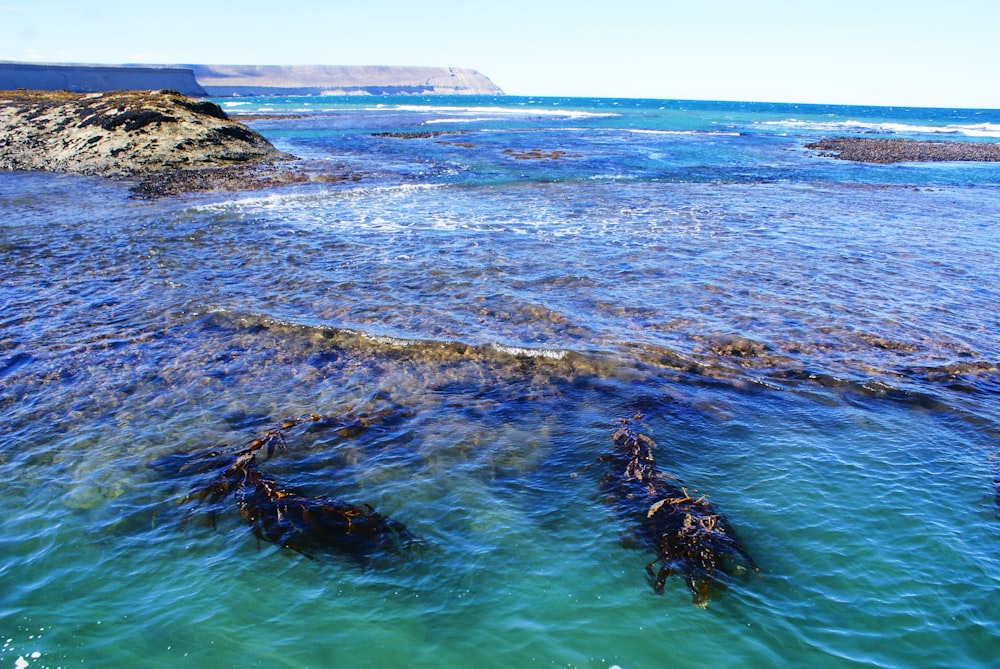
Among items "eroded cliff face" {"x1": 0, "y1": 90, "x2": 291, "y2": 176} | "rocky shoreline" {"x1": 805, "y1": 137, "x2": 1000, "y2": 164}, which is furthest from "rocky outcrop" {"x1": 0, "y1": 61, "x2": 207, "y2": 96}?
"rocky shoreline" {"x1": 805, "y1": 137, "x2": 1000, "y2": 164}

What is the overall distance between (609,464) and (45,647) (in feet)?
18.5

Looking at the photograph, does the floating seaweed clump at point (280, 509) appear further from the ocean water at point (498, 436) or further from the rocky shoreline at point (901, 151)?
the rocky shoreline at point (901, 151)

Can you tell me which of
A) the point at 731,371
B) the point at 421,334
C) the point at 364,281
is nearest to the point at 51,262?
the point at 364,281

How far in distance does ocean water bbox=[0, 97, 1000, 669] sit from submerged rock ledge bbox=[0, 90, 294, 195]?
46.5 ft

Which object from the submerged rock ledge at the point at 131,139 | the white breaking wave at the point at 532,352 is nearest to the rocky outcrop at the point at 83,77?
the submerged rock ledge at the point at 131,139

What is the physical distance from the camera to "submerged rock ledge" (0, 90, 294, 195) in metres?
31.0

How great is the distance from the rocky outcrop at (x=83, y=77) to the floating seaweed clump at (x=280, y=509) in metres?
77.4

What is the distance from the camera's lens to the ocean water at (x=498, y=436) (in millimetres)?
4953

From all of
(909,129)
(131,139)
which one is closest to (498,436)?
(131,139)

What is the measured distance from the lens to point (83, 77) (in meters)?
77.1

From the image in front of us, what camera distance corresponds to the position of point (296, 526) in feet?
20.0

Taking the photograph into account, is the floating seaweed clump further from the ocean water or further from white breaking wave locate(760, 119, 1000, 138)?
white breaking wave locate(760, 119, 1000, 138)

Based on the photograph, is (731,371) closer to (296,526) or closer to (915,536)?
(915,536)

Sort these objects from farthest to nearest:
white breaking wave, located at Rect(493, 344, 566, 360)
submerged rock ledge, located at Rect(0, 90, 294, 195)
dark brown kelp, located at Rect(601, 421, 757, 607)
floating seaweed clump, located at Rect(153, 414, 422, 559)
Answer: submerged rock ledge, located at Rect(0, 90, 294, 195), white breaking wave, located at Rect(493, 344, 566, 360), floating seaweed clump, located at Rect(153, 414, 422, 559), dark brown kelp, located at Rect(601, 421, 757, 607)
